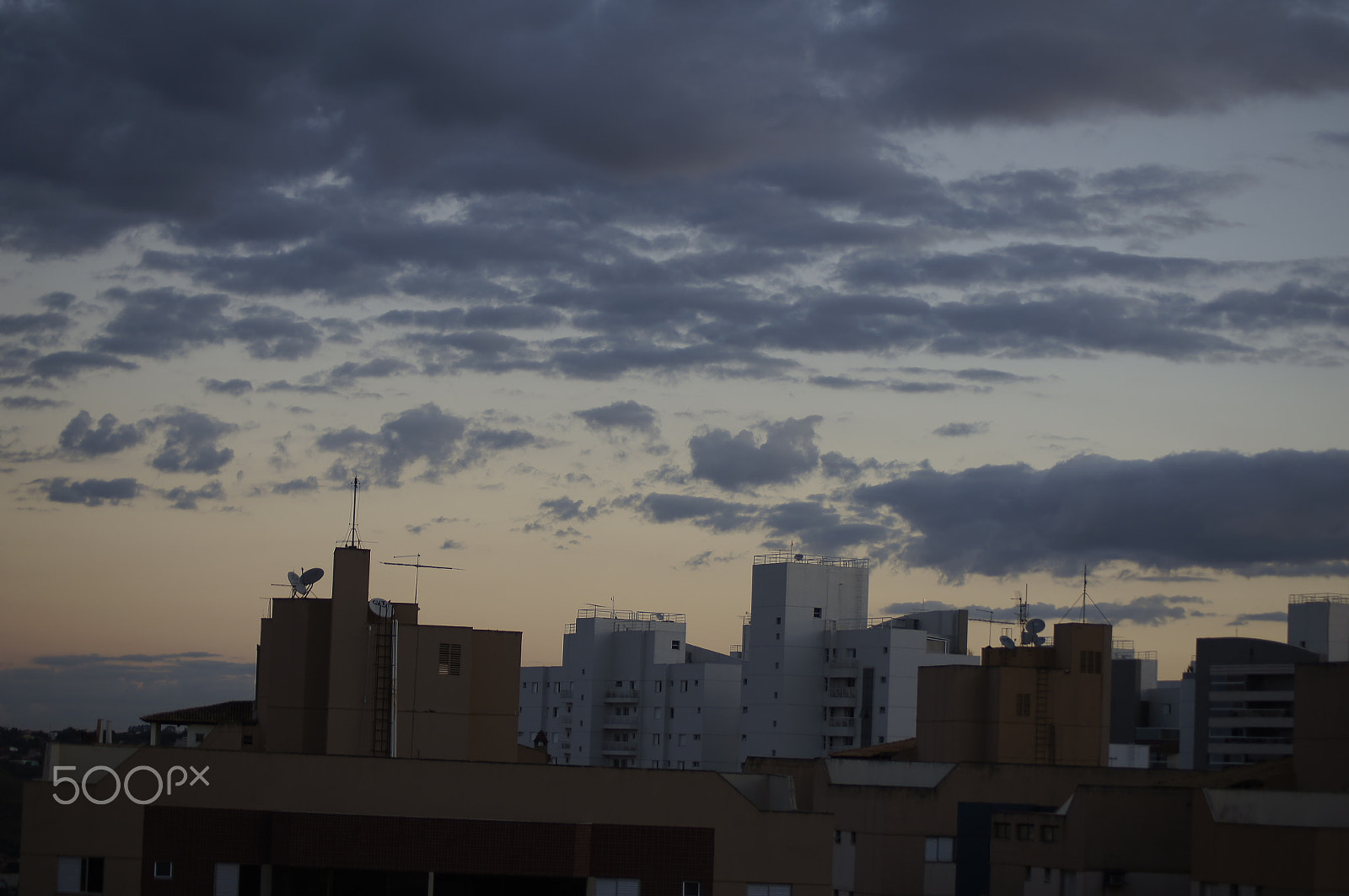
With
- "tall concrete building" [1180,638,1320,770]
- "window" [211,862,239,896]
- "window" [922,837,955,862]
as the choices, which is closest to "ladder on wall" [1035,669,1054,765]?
"window" [922,837,955,862]

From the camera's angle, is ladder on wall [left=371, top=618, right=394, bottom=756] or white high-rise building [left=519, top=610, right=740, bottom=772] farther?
white high-rise building [left=519, top=610, right=740, bottom=772]

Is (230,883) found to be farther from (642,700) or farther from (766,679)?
(642,700)

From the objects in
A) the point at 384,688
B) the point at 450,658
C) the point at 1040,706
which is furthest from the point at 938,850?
the point at 384,688

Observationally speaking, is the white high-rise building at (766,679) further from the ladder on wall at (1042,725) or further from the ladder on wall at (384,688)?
the ladder on wall at (384,688)

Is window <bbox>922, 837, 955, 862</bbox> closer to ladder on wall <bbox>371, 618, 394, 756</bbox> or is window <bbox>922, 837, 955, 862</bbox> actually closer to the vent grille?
the vent grille

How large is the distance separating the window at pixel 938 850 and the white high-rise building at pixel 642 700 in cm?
6686

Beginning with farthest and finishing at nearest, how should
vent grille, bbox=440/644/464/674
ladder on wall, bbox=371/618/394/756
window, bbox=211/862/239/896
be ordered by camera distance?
vent grille, bbox=440/644/464/674 → ladder on wall, bbox=371/618/394/756 → window, bbox=211/862/239/896

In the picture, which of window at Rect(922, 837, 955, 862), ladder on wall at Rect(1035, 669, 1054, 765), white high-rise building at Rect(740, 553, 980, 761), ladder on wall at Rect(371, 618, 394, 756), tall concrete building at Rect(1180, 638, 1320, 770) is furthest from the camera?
tall concrete building at Rect(1180, 638, 1320, 770)

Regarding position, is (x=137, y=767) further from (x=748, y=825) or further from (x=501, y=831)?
(x=748, y=825)

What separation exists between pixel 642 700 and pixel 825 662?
27.1 m

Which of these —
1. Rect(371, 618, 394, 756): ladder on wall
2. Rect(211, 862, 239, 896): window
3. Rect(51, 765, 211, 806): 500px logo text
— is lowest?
Rect(211, 862, 239, 896): window

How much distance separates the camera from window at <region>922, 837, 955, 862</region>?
81.1 metres

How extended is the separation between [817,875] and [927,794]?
111 ft

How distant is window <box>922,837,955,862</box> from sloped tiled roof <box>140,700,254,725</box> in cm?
3540
